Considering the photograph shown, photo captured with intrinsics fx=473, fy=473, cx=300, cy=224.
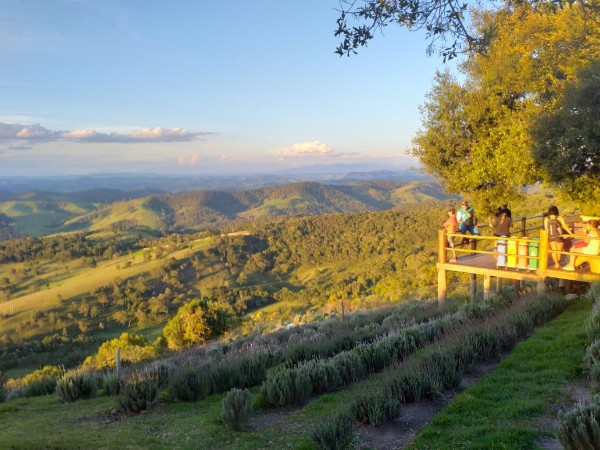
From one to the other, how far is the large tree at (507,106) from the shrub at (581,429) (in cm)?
878

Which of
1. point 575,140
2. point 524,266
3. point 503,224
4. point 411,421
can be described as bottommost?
point 411,421

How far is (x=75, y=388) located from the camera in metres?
8.88

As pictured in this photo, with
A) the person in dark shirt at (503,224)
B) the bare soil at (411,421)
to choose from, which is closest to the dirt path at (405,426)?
the bare soil at (411,421)

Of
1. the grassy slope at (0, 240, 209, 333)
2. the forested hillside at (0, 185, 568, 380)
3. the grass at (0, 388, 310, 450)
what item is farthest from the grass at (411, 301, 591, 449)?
the grassy slope at (0, 240, 209, 333)

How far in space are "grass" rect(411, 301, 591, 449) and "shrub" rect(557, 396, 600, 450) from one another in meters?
0.75

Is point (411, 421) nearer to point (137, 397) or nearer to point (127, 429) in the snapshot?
point (127, 429)

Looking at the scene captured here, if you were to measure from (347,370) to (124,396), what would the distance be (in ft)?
11.3

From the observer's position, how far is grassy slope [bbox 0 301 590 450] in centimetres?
452

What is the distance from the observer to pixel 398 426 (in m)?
5.16

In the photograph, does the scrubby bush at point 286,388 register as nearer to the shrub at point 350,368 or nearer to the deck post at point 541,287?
the shrub at point 350,368

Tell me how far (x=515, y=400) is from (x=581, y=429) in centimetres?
200

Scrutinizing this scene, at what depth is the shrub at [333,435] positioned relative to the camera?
4.45 meters

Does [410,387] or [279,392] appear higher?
[410,387]

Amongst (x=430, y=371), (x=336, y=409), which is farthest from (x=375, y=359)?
(x=336, y=409)
